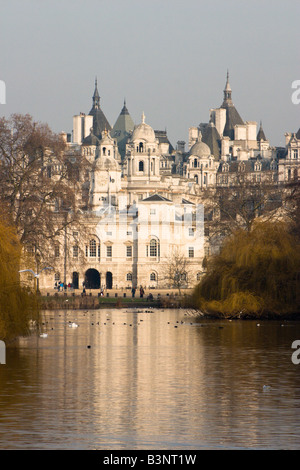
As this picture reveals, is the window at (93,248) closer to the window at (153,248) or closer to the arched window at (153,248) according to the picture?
the arched window at (153,248)

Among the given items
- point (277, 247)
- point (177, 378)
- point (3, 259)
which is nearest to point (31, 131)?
point (277, 247)

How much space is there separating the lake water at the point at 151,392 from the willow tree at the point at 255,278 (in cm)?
839

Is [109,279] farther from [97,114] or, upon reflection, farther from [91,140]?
[97,114]

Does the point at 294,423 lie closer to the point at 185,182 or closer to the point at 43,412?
the point at 43,412

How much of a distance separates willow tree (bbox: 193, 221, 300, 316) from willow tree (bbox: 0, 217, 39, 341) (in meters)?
17.5

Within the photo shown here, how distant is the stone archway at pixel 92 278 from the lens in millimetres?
121125

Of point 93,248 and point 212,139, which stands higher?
point 212,139

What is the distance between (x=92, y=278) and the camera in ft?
400

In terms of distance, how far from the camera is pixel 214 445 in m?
19.3

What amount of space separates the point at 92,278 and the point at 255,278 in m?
70.8

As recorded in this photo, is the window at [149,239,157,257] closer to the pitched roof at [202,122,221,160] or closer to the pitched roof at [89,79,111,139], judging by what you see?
the pitched roof at [202,122,221,160]

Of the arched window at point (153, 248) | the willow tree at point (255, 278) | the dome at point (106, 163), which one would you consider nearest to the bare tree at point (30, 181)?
the willow tree at point (255, 278)

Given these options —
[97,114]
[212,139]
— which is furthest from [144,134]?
[97,114]
